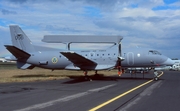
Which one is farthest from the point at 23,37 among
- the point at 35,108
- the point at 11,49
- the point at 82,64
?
the point at 35,108

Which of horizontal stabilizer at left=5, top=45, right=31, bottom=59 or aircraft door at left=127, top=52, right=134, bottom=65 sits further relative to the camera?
horizontal stabilizer at left=5, top=45, right=31, bottom=59

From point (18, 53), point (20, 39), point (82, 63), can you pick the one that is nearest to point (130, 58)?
point (82, 63)

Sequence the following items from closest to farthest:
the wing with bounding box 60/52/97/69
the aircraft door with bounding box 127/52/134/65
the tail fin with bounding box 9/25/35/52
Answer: the wing with bounding box 60/52/97/69, the aircraft door with bounding box 127/52/134/65, the tail fin with bounding box 9/25/35/52

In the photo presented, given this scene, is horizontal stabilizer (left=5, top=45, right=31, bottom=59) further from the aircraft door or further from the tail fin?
the aircraft door

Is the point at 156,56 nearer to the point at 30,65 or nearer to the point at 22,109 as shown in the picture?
the point at 30,65

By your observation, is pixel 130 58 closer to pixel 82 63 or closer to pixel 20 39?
pixel 82 63

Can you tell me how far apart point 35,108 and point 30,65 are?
66.2ft

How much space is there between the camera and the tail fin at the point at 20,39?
95.8 ft

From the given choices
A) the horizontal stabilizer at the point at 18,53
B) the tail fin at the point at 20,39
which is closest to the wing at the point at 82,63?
the horizontal stabilizer at the point at 18,53

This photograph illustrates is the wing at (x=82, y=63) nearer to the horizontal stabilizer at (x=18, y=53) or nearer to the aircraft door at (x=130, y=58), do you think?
the aircraft door at (x=130, y=58)

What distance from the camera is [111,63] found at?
25.3 metres

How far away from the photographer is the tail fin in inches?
1149


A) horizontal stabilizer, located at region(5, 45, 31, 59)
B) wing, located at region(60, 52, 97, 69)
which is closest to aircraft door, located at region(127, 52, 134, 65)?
wing, located at region(60, 52, 97, 69)

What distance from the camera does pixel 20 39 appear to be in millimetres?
29203
